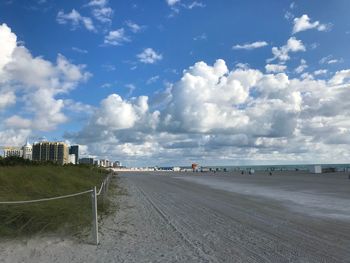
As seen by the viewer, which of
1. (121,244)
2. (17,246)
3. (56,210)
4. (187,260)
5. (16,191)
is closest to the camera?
(187,260)

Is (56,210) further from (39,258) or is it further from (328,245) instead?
(328,245)

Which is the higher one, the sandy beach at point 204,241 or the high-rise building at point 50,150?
the high-rise building at point 50,150

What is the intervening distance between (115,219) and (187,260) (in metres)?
6.59

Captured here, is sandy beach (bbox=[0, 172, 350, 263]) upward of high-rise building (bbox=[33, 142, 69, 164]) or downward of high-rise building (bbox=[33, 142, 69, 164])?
downward

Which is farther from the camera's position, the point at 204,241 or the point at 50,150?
the point at 50,150

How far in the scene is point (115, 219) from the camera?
545 inches

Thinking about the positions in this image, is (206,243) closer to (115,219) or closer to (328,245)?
(328,245)

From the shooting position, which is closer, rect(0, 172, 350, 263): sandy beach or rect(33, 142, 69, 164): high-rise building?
rect(0, 172, 350, 263): sandy beach

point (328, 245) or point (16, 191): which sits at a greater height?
point (16, 191)

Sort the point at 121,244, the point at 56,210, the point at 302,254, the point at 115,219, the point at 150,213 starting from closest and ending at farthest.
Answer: the point at 302,254 → the point at 121,244 → the point at 56,210 → the point at 115,219 → the point at 150,213

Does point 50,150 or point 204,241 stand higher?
point 50,150

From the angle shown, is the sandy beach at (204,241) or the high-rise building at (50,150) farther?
the high-rise building at (50,150)

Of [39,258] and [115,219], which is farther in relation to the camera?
[115,219]

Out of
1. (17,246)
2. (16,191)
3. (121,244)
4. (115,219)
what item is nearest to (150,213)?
(115,219)
